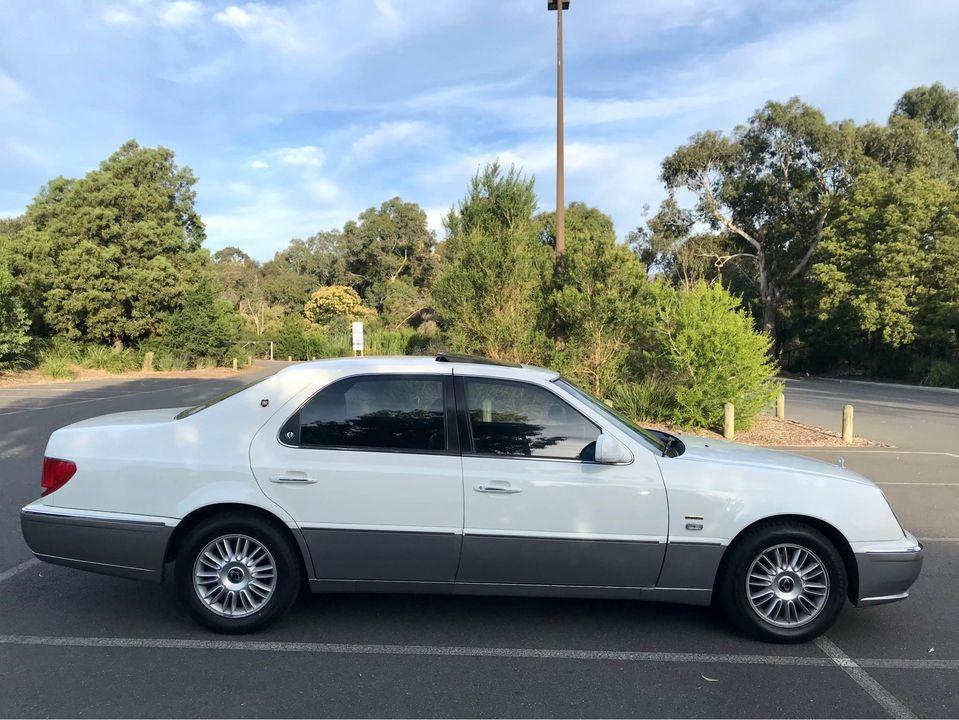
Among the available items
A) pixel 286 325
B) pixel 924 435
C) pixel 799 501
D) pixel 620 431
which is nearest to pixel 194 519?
pixel 620 431

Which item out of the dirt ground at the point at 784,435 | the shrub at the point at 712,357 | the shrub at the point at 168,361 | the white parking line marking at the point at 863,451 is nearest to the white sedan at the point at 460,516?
the dirt ground at the point at 784,435

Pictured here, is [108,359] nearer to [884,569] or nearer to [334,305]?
[334,305]

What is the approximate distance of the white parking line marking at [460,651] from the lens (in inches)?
149

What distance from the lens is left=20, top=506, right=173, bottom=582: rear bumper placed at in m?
3.95

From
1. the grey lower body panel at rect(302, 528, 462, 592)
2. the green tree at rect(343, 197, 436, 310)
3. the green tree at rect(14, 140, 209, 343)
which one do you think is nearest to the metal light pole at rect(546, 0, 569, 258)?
the grey lower body panel at rect(302, 528, 462, 592)

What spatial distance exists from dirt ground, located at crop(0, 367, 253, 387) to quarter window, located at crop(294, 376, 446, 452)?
23.5 m

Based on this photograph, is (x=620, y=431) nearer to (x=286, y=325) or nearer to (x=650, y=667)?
(x=650, y=667)

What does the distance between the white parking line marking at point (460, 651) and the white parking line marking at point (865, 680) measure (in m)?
0.04

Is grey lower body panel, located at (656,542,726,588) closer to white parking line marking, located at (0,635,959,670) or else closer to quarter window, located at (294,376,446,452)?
white parking line marking, located at (0,635,959,670)

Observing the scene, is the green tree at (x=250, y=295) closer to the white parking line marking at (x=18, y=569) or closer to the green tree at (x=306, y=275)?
the green tree at (x=306, y=275)

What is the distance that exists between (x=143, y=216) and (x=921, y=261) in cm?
3516

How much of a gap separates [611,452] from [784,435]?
33.5ft

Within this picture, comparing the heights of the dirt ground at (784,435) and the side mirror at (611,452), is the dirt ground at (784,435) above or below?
below

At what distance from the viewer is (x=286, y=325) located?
174 feet
